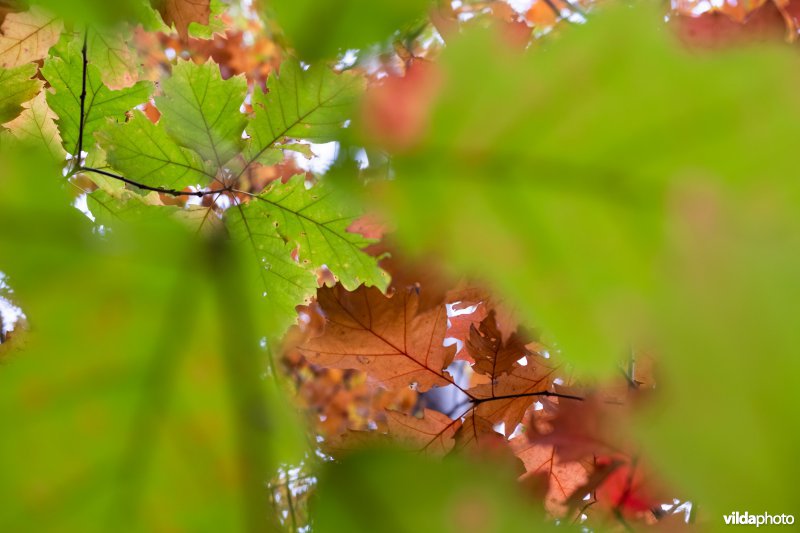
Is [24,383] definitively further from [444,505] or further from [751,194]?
[751,194]

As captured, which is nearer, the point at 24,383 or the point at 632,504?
the point at 24,383

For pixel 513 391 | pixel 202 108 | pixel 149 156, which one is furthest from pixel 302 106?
pixel 513 391

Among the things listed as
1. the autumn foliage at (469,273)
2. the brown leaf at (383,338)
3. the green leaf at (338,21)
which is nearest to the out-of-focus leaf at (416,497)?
the autumn foliage at (469,273)

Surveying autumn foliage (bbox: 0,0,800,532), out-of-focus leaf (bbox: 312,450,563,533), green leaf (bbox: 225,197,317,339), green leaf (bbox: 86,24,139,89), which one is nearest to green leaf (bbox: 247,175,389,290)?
green leaf (bbox: 225,197,317,339)

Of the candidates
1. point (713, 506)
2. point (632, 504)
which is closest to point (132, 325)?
point (713, 506)

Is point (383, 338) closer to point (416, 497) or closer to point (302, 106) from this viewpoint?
point (302, 106)

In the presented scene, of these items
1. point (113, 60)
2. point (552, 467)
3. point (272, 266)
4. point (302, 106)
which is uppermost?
point (113, 60)

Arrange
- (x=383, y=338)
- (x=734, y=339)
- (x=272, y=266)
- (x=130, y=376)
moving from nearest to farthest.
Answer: (x=734, y=339) → (x=130, y=376) → (x=272, y=266) → (x=383, y=338)

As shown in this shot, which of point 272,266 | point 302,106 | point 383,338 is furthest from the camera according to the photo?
point 383,338
